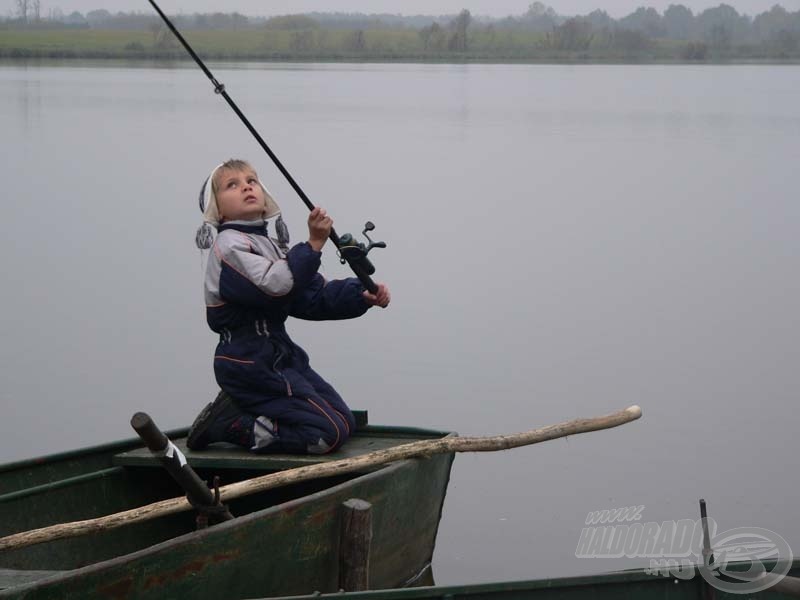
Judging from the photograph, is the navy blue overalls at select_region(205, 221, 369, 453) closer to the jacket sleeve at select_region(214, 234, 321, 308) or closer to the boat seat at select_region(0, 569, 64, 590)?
the jacket sleeve at select_region(214, 234, 321, 308)

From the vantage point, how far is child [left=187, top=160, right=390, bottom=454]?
4504mm

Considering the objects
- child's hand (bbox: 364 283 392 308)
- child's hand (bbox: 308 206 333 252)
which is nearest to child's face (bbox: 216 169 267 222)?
child's hand (bbox: 308 206 333 252)

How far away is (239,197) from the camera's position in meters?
4.63

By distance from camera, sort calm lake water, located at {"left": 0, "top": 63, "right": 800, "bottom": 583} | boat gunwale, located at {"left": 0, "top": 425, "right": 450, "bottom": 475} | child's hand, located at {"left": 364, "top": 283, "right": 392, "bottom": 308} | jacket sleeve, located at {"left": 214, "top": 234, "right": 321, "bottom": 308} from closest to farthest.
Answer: jacket sleeve, located at {"left": 214, "top": 234, "right": 321, "bottom": 308} < boat gunwale, located at {"left": 0, "top": 425, "right": 450, "bottom": 475} < child's hand, located at {"left": 364, "top": 283, "right": 392, "bottom": 308} < calm lake water, located at {"left": 0, "top": 63, "right": 800, "bottom": 583}

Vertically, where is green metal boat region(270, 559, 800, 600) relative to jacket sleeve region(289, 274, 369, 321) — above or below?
below

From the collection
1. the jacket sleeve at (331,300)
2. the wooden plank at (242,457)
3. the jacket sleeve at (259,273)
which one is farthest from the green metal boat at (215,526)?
the jacket sleeve at (259,273)

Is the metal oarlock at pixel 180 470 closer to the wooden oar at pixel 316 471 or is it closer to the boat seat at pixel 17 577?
the wooden oar at pixel 316 471

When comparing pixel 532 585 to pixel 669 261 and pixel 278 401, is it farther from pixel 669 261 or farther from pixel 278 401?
pixel 669 261

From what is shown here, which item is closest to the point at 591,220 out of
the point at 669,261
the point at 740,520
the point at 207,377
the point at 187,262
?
the point at 669,261

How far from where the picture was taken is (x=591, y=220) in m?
12.8

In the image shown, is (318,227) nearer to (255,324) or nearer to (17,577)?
(255,324)

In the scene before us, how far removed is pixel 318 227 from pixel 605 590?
1495 mm

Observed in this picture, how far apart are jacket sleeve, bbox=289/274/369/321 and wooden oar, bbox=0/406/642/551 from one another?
524 mm

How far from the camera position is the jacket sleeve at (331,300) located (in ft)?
15.9
